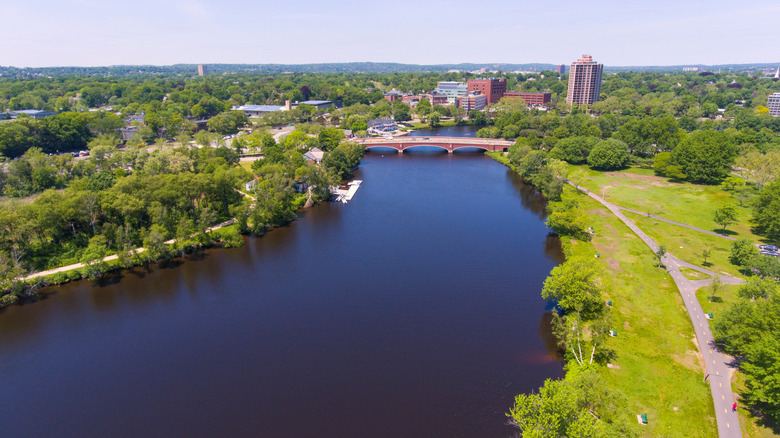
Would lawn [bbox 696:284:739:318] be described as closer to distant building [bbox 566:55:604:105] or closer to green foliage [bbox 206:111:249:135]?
green foliage [bbox 206:111:249:135]

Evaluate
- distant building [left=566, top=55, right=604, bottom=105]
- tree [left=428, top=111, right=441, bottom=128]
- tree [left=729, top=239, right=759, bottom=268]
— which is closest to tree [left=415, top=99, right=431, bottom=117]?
tree [left=428, top=111, right=441, bottom=128]

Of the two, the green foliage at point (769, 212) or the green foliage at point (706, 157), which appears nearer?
the green foliage at point (769, 212)

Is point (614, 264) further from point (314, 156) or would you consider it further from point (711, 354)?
point (314, 156)

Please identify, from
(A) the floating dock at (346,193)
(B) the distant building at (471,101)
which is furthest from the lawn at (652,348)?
(B) the distant building at (471,101)

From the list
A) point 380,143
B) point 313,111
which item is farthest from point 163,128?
point 380,143

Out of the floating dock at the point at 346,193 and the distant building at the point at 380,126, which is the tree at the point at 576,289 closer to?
the floating dock at the point at 346,193

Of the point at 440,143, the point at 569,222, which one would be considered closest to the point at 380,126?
the point at 440,143
